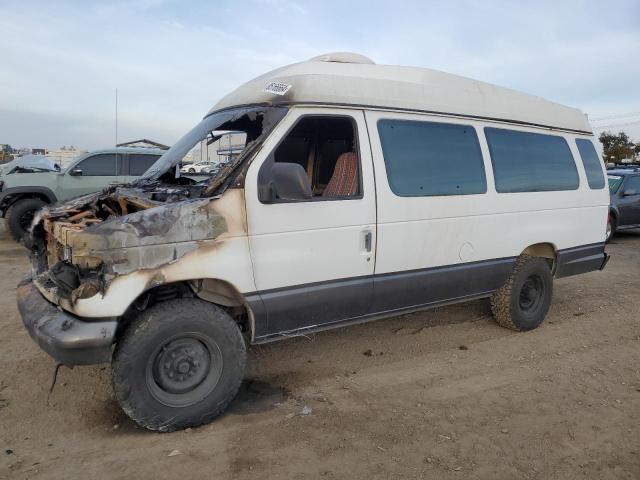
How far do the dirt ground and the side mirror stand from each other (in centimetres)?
150

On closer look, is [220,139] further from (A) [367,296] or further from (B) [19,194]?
(B) [19,194]

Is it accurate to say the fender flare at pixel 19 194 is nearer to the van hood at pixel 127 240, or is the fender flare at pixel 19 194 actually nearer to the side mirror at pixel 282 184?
the van hood at pixel 127 240

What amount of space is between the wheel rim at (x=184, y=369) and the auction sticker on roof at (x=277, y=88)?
1.76 metres

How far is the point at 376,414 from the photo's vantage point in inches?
138

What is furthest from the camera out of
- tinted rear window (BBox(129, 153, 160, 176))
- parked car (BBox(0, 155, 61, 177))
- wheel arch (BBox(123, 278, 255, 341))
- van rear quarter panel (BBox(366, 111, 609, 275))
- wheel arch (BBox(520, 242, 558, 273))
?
parked car (BBox(0, 155, 61, 177))

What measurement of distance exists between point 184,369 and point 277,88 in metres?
2.03

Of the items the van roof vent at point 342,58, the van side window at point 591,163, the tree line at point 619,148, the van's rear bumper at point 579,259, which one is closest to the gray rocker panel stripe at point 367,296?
the van's rear bumper at point 579,259

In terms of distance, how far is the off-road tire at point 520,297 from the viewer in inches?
198

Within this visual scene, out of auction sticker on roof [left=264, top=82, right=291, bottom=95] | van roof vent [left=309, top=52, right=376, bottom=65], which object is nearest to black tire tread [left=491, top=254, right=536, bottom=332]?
van roof vent [left=309, top=52, right=376, bottom=65]

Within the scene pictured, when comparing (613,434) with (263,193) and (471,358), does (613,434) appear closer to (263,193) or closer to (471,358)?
(471,358)

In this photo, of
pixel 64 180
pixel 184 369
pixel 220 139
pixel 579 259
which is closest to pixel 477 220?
pixel 579 259

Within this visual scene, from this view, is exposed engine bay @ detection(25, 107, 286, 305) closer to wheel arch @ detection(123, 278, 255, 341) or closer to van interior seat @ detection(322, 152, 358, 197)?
wheel arch @ detection(123, 278, 255, 341)

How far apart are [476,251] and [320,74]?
209 cm

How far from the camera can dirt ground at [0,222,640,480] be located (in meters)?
2.91
